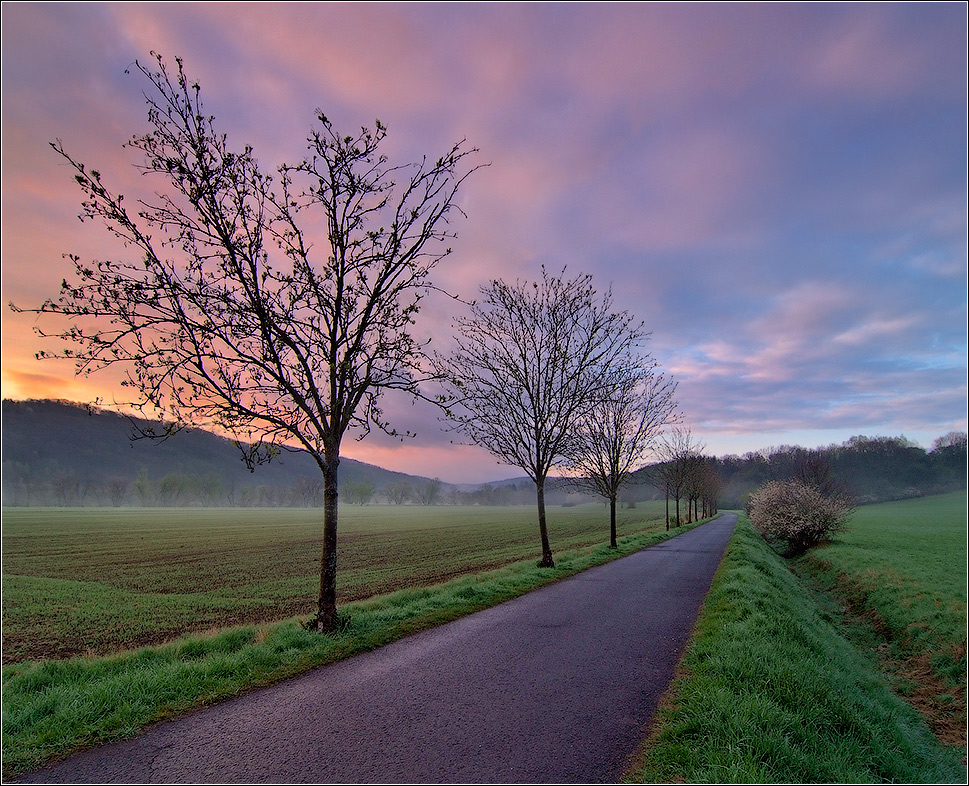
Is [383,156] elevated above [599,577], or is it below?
above

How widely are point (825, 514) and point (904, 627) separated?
18.3 meters

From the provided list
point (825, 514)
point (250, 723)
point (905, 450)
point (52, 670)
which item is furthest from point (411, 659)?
point (905, 450)

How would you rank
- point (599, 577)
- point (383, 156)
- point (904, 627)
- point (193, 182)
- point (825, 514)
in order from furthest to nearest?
point (825, 514) < point (599, 577) < point (904, 627) < point (383, 156) < point (193, 182)

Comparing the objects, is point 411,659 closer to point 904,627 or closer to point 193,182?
point 193,182

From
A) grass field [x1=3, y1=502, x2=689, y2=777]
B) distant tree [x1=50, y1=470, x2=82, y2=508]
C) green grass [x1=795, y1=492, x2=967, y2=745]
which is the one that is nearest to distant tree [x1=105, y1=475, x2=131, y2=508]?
distant tree [x1=50, y1=470, x2=82, y2=508]

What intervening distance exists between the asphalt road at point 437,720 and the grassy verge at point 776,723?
406mm

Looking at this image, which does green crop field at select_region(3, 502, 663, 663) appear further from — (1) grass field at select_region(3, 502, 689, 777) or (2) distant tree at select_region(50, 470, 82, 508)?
(2) distant tree at select_region(50, 470, 82, 508)

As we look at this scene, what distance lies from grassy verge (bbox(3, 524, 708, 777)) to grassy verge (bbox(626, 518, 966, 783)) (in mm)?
5047

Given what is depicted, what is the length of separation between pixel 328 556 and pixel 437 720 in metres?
4.89

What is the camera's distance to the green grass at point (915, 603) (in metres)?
9.81

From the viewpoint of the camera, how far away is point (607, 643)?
26.6ft

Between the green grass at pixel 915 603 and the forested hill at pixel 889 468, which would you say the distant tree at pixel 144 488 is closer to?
the forested hill at pixel 889 468

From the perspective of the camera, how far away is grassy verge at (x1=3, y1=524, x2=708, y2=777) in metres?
4.88

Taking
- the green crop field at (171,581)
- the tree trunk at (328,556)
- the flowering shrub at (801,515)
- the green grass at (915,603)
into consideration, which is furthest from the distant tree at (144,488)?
the green grass at (915,603)
